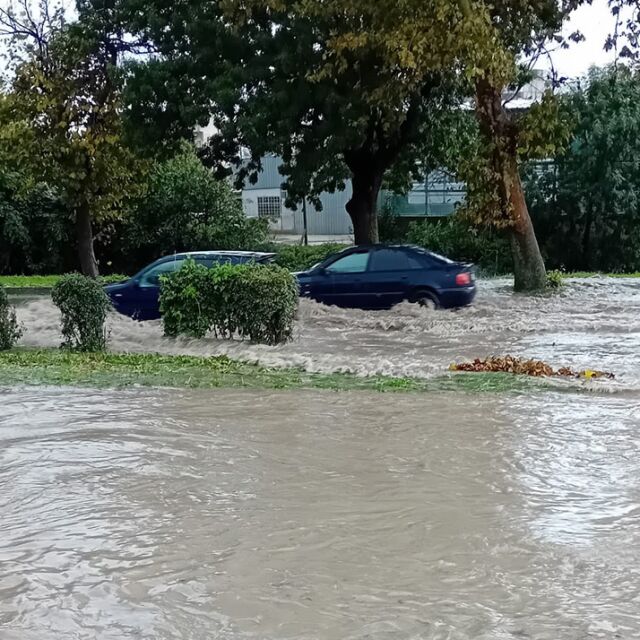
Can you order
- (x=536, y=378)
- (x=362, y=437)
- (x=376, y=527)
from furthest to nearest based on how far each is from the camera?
1. (x=536, y=378)
2. (x=362, y=437)
3. (x=376, y=527)

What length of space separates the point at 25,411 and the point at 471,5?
11.1m

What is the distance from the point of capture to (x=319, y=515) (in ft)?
18.9

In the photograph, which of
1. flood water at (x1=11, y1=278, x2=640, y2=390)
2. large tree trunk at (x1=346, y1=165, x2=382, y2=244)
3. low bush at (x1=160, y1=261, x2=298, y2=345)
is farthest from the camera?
large tree trunk at (x1=346, y1=165, x2=382, y2=244)

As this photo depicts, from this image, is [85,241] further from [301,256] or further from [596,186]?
[596,186]

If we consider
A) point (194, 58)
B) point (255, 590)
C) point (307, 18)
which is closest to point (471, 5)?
point (307, 18)

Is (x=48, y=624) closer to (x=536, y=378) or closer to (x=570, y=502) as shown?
(x=570, y=502)

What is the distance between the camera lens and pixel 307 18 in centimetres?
1948

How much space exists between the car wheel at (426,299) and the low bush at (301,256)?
29.2 ft

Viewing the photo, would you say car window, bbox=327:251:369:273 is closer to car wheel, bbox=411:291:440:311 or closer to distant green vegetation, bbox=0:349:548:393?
car wheel, bbox=411:291:440:311

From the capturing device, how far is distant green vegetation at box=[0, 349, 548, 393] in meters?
9.77

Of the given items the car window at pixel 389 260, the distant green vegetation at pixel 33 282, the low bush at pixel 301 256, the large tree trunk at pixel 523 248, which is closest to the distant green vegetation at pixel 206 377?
the car window at pixel 389 260

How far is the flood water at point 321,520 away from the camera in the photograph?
4316mm

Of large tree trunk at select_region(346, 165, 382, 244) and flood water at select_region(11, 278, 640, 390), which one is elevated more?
large tree trunk at select_region(346, 165, 382, 244)

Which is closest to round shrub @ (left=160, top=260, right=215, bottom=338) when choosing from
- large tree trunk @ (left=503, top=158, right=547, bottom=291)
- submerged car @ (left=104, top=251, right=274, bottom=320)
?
submerged car @ (left=104, top=251, right=274, bottom=320)
